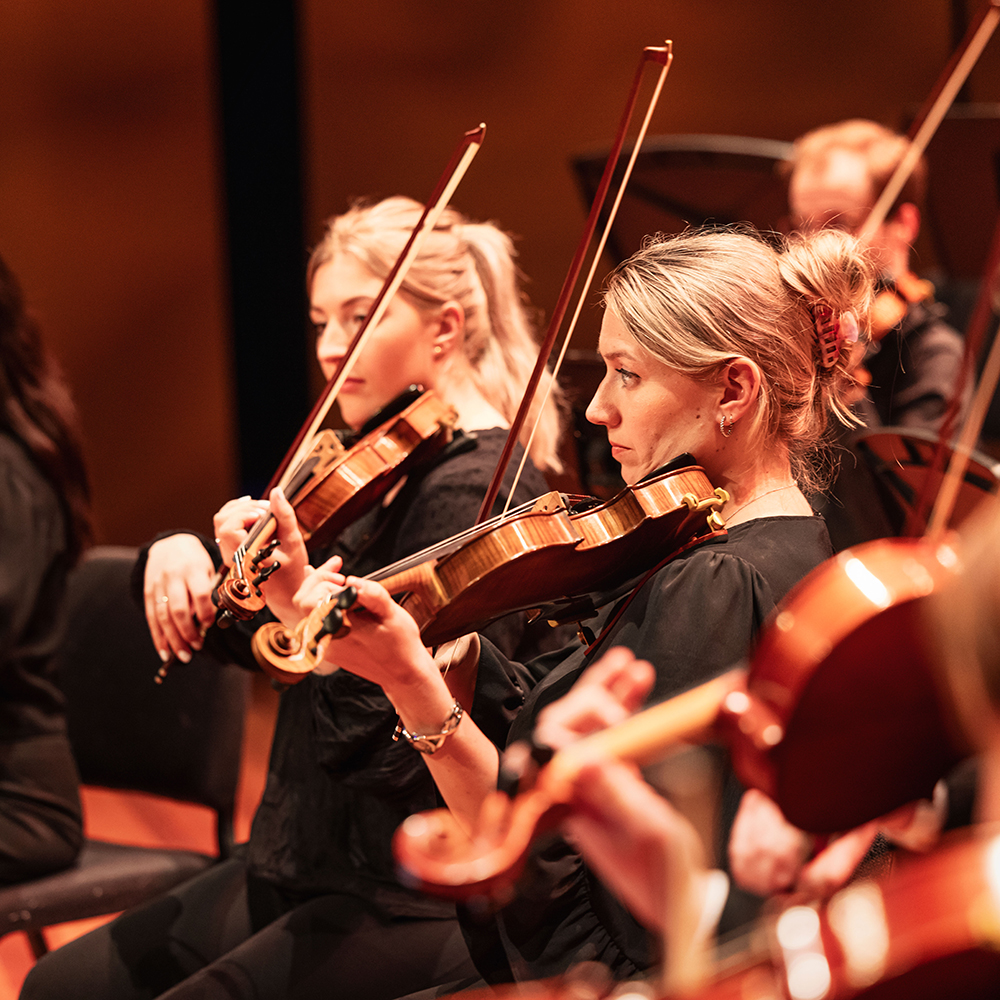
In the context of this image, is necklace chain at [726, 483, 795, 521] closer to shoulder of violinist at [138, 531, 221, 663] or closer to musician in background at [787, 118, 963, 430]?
shoulder of violinist at [138, 531, 221, 663]

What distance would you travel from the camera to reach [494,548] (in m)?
→ 1.05

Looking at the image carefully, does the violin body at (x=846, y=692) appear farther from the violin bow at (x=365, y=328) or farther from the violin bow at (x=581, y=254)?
the violin bow at (x=365, y=328)

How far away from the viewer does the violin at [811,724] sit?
0.60m

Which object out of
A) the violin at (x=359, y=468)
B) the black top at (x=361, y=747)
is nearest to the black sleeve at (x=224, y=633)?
the black top at (x=361, y=747)

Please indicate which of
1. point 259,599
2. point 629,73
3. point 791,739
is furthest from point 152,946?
point 629,73

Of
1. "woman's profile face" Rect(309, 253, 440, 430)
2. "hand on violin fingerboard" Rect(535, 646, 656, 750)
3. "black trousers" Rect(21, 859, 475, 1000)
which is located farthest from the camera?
"woman's profile face" Rect(309, 253, 440, 430)

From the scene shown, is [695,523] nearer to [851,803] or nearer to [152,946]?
[851,803]

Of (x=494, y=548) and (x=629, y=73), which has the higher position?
(x=629, y=73)

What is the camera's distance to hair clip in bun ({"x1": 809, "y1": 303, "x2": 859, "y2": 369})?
115cm

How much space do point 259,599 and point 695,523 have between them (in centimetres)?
49

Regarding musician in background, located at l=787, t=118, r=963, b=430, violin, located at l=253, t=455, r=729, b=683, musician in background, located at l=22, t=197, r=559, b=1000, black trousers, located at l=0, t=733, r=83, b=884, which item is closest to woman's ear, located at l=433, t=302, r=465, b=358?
musician in background, located at l=22, t=197, r=559, b=1000

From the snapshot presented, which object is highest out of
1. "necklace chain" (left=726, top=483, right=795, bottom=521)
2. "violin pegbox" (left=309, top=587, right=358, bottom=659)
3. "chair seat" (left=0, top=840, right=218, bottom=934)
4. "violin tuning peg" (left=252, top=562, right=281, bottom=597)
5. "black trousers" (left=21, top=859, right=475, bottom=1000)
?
"necklace chain" (left=726, top=483, right=795, bottom=521)

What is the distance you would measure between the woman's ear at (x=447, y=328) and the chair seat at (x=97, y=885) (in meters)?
0.87

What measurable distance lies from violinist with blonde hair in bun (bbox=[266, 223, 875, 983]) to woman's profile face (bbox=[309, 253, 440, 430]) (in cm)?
43
